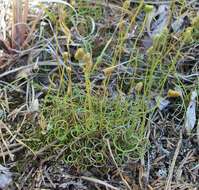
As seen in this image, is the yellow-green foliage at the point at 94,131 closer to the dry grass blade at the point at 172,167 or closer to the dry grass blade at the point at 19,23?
the dry grass blade at the point at 172,167

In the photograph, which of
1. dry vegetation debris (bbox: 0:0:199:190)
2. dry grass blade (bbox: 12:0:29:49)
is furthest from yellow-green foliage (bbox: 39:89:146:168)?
dry grass blade (bbox: 12:0:29:49)

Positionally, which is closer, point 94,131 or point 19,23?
point 94,131

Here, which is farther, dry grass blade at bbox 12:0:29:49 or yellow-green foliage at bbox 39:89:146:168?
dry grass blade at bbox 12:0:29:49

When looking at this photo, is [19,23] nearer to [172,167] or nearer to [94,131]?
[94,131]

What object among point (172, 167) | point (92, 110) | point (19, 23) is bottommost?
point (172, 167)

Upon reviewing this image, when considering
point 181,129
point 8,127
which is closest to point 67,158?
point 8,127

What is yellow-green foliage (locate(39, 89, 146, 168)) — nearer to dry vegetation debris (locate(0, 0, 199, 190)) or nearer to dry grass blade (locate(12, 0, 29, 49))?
dry vegetation debris (locate(0, 0, 199, 190))

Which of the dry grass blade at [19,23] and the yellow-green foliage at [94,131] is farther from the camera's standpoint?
the dry grass blade at [19,23]

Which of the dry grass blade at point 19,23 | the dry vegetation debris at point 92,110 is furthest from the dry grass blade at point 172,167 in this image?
the dry grass blade at point 19,23

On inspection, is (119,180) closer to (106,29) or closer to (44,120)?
(44,120)

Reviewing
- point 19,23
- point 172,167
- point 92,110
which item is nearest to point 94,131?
point 92,110

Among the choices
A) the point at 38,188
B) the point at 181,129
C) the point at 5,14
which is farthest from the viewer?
the point at 5,14
